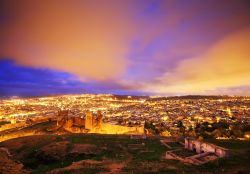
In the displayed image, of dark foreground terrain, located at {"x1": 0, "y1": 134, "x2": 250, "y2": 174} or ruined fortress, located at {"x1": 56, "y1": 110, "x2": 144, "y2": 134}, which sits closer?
dark foreground terrain, located at {"x1": 0, "y1": 134, "x2": 250, "y2": 174}

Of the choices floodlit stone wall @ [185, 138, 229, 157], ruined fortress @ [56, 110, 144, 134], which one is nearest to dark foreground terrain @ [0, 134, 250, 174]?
floodlit stone wall @ [185, 138, 229, 157]

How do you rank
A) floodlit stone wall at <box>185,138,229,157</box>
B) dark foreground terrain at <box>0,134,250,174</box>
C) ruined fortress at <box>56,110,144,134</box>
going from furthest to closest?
ruined fortress at <box>56,110,144,134</box> < floodlit stone wall at <box>185,138,229,157</box> < dark foreground terrain at <box>0,134,250,174</box>

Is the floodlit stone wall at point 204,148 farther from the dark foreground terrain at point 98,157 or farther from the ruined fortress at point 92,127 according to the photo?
the ruined fortress at point 92,127

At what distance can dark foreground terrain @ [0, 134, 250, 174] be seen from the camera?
24.5 meters

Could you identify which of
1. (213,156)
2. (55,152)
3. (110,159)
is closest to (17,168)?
(55,152)

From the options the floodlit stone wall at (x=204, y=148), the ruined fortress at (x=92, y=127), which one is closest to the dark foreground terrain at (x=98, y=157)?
the floodlit stone wall at (x=204, y=148)

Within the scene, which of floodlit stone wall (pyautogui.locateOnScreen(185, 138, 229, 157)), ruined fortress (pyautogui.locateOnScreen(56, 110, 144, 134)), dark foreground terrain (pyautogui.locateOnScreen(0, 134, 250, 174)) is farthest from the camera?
ruined fortress (pyautogui.locateOnScreen(56, 110, 144, 134))

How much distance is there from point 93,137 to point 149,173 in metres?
20.7

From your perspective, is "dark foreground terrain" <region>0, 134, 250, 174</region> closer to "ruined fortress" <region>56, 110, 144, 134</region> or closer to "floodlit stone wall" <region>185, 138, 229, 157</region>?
"floodlit stone wall" <region>185, 138, 229, 157</region>

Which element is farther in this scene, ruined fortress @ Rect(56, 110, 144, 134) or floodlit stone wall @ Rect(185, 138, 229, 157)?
ruined fortress @ Rect(56, 110, 144, 134)

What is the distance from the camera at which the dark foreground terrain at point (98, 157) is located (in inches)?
964

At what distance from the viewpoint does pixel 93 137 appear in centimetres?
4278

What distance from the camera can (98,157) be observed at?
104 feet

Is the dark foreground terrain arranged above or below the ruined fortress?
below
